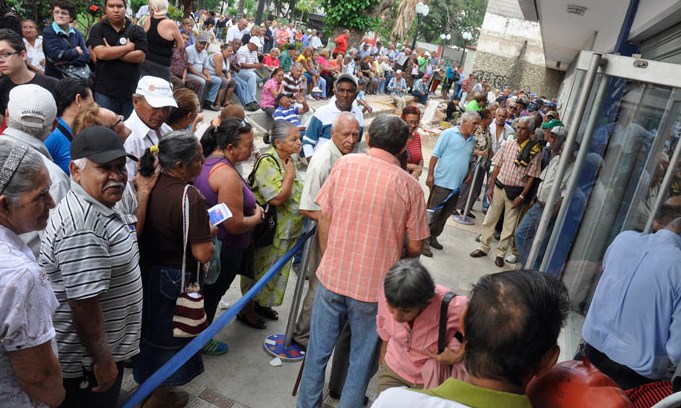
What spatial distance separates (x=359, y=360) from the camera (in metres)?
3.06

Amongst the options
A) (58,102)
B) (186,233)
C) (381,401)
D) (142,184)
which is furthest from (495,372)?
(58,102)

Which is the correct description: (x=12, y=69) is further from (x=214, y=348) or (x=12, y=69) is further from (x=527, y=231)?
(x=527, y=231)

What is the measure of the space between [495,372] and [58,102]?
11.4 ft

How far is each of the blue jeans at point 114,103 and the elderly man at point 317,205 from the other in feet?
10.1

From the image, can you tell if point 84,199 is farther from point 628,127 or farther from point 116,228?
point 628,127

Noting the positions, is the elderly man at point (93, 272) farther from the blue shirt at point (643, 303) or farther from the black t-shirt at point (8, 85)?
the blue shirt at point (643, 303)

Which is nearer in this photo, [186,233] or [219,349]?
[186,233]

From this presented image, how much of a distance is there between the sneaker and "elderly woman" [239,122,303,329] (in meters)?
0.41

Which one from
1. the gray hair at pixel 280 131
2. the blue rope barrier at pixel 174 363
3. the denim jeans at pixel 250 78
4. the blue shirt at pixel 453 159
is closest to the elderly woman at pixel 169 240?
the blue rope barrier at pixel 174 363

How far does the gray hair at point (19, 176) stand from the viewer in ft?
5.74

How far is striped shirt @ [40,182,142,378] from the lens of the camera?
86.2 inches

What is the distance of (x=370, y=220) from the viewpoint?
2895 mm

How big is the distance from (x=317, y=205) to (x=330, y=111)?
1.82 metres

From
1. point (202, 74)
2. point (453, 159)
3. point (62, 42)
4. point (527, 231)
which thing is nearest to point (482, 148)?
point (453, 159)
